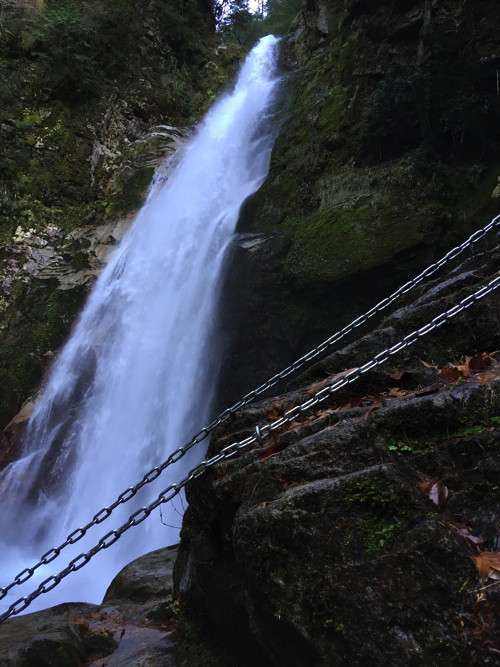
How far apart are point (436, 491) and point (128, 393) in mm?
9146

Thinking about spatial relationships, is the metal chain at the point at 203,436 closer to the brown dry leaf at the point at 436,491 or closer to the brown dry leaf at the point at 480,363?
the brown dry leaf at the point at 480,363

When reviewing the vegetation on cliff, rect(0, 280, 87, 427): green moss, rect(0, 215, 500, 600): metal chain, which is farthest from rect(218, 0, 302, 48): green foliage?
rect(0, 215, 500, 600): metal chain

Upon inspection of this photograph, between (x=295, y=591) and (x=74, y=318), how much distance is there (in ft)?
39.6

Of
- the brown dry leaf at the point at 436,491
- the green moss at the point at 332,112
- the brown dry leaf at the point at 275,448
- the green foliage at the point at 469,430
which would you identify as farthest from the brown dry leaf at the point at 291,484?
the green moss at the point at 332,112

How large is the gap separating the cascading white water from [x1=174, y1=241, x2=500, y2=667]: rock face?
6290mm

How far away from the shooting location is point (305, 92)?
1353 cm

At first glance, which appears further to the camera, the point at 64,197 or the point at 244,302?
the point at 64,197

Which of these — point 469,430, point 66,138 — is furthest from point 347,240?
point 66,138

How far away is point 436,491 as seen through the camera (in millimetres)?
1708

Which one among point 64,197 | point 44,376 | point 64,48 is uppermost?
point 64,48

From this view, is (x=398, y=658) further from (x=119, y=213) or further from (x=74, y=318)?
(x=119, y=213)

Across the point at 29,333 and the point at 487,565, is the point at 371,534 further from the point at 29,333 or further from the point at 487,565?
the point at 29,333

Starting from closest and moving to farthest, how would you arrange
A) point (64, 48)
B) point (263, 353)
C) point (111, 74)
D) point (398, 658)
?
point (398, 658)
point (263, 353)
point (64, 48)
point (111, 74)

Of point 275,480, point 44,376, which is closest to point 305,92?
point 44,376
